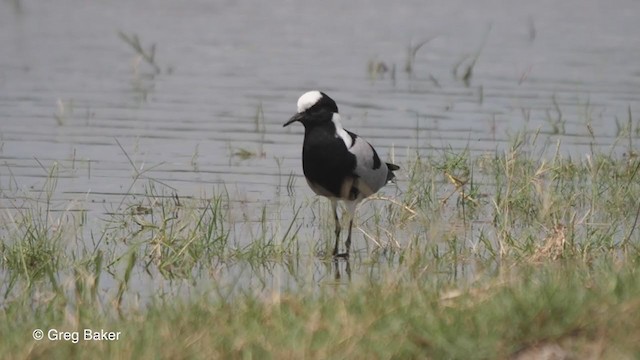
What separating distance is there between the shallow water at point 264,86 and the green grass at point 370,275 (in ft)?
1.86

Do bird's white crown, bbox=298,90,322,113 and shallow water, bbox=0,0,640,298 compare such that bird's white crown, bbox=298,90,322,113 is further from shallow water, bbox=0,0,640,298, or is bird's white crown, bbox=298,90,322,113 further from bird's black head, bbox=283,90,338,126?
shallow water, bbox=0,0,640,298

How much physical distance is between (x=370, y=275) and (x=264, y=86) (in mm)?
9145

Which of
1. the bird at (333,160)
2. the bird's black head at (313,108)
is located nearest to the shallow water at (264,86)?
the bird at (333,160)

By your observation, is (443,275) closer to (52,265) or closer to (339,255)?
(339,255)

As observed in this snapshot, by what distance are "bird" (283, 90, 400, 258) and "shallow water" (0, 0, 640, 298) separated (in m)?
0.49

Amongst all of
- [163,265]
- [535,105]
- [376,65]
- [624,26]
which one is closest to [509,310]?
[163,265]

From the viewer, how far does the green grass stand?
607cm

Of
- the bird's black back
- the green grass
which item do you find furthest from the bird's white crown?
the green grass

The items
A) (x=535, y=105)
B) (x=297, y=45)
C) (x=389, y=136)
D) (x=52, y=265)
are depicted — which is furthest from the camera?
(x=297, y=45)

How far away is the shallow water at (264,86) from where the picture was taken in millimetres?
12102

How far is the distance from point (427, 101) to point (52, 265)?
7.93 meters

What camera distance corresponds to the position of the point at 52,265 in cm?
842

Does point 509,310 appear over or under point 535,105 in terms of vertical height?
under

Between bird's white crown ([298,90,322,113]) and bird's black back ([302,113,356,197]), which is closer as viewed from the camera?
bird's black back ([302,113,356,197])
